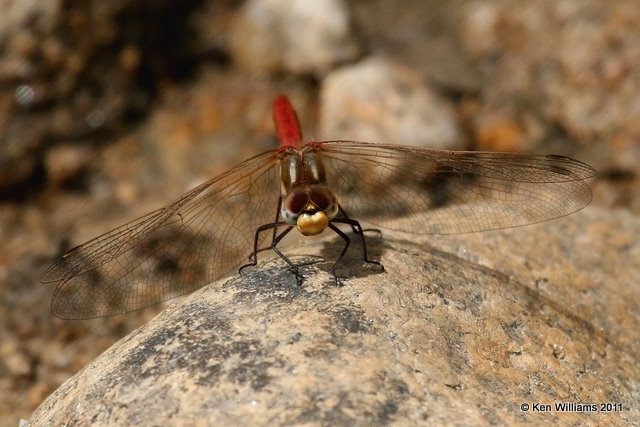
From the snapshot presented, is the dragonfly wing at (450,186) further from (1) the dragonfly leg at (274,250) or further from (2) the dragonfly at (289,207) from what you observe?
(1) the dragonfly leg at (274,250)

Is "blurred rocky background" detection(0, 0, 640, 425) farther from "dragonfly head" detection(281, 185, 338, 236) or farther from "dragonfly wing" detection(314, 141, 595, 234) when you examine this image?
"dragonfly head" detection(281, 185, 338, 236)

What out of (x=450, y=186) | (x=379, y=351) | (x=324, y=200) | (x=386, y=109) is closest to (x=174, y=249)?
(x=324, y=200)

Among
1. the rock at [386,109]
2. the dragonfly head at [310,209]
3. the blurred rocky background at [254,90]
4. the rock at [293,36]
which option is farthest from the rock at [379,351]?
the rock at [293,36]

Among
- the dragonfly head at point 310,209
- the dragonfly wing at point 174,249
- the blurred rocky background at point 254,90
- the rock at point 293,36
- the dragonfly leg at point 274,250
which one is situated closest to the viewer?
the dragonfly leg at point 274,250

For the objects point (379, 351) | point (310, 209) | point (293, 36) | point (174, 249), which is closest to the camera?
point (379, 351)

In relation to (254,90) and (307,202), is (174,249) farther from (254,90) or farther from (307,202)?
(254,90)

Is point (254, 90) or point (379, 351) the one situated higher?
point (254, 90)

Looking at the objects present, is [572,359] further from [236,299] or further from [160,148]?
[160,148]
